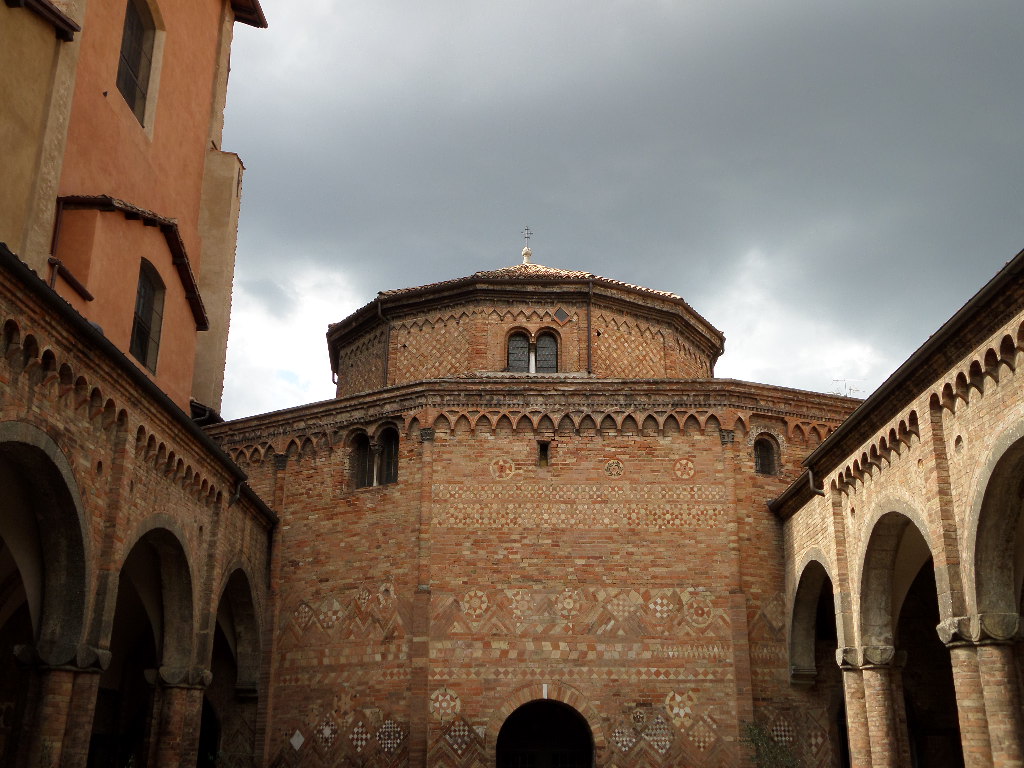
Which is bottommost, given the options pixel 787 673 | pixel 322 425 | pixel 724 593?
pixel 787 673

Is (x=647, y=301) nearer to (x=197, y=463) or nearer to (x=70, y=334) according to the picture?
(x=197, y=463)

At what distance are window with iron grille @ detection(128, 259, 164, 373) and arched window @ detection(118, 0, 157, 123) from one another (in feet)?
8.69

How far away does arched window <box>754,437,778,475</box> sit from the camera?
1766cm

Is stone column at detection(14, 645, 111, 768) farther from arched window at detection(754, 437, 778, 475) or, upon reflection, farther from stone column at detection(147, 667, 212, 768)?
arched window at detection(754, 437, 778, 475)

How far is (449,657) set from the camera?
1612 centimetres

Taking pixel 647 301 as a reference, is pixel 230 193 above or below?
above

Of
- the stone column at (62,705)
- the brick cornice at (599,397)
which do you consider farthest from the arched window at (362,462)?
the stone column at (62,705)

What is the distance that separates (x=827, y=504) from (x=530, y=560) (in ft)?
16.0

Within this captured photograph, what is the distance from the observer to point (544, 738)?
16.5 m

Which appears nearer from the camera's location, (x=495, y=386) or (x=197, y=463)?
(x=197, y=463)

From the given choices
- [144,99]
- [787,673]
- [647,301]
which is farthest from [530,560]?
[144,99]

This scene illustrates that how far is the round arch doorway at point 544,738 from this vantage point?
16328 mm

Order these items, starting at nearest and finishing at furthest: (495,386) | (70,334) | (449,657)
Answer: (70,334) < (449,657) < (495,386)

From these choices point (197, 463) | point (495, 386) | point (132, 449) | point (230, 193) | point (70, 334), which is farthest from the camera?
point (230, 193)
